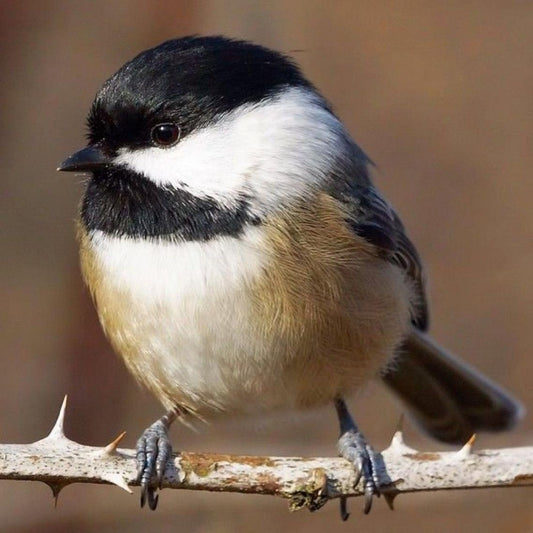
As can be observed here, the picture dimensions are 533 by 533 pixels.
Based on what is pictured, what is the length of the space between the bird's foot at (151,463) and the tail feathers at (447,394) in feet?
3.57

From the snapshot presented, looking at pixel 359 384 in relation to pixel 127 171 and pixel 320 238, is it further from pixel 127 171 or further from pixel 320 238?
pixel 127 171

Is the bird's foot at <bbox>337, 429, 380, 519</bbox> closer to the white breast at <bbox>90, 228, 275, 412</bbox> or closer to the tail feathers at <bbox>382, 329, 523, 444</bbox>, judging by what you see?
the white breast at <bbox>90, 228, 275, 412</bbox>

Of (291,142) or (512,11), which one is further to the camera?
(512,11)

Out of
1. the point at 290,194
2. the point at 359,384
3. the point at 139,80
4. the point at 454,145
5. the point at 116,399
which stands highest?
the point at 139,80

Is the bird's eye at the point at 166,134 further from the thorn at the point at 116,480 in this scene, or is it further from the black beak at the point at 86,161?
the thorn at the point at 116,480

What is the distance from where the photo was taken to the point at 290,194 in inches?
119

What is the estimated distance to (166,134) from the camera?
9.61 feet

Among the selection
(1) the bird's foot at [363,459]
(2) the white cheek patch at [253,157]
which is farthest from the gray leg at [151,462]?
(2) the white cheek patch at [253,157]

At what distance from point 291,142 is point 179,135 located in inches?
14.0

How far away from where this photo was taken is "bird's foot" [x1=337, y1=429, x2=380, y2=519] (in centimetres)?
292

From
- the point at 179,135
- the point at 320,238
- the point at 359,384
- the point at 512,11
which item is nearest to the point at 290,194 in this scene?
the point at 320,238

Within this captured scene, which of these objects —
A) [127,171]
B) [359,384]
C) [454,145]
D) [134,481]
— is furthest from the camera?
[454,145]

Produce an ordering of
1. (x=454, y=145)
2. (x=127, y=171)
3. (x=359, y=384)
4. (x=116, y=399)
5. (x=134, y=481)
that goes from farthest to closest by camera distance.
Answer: (x=454, y=145)
(x=116, y=399)
(x=359, y=384)
(x=127, y=171)
(x=134, y=481)

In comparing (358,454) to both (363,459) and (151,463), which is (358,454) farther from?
(151,463)
